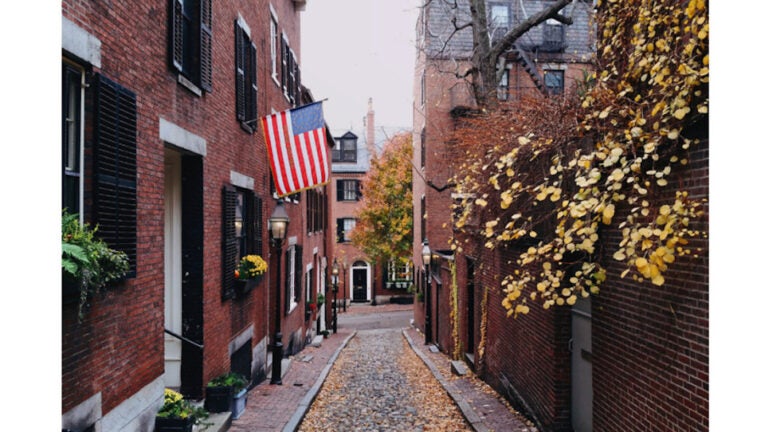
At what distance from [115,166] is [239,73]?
5929 millimetres

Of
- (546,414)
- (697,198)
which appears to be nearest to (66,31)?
(697,198)

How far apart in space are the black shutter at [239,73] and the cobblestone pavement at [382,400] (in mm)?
5914

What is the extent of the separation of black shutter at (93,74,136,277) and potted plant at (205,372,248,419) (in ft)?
10.9

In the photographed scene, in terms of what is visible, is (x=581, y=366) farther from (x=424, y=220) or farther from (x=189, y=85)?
(x=424, y=220)

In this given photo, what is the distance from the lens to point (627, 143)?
5.55 meters

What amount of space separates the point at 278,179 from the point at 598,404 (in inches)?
255

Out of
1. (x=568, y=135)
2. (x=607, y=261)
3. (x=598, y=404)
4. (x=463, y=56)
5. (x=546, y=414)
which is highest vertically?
(x=463, y=56)

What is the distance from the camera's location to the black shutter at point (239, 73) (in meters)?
11.2

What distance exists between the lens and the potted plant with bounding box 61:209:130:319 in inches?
177

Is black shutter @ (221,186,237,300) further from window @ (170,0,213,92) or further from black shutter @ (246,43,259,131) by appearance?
black shutter @ (246,43,259,131)

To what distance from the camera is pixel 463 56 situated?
26.5 meters

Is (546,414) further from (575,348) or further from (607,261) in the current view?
(607,261)

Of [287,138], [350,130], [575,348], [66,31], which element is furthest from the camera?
[350,130]

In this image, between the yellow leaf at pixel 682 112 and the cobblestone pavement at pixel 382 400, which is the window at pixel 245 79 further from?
the yellow leaf at pixel 682 112
